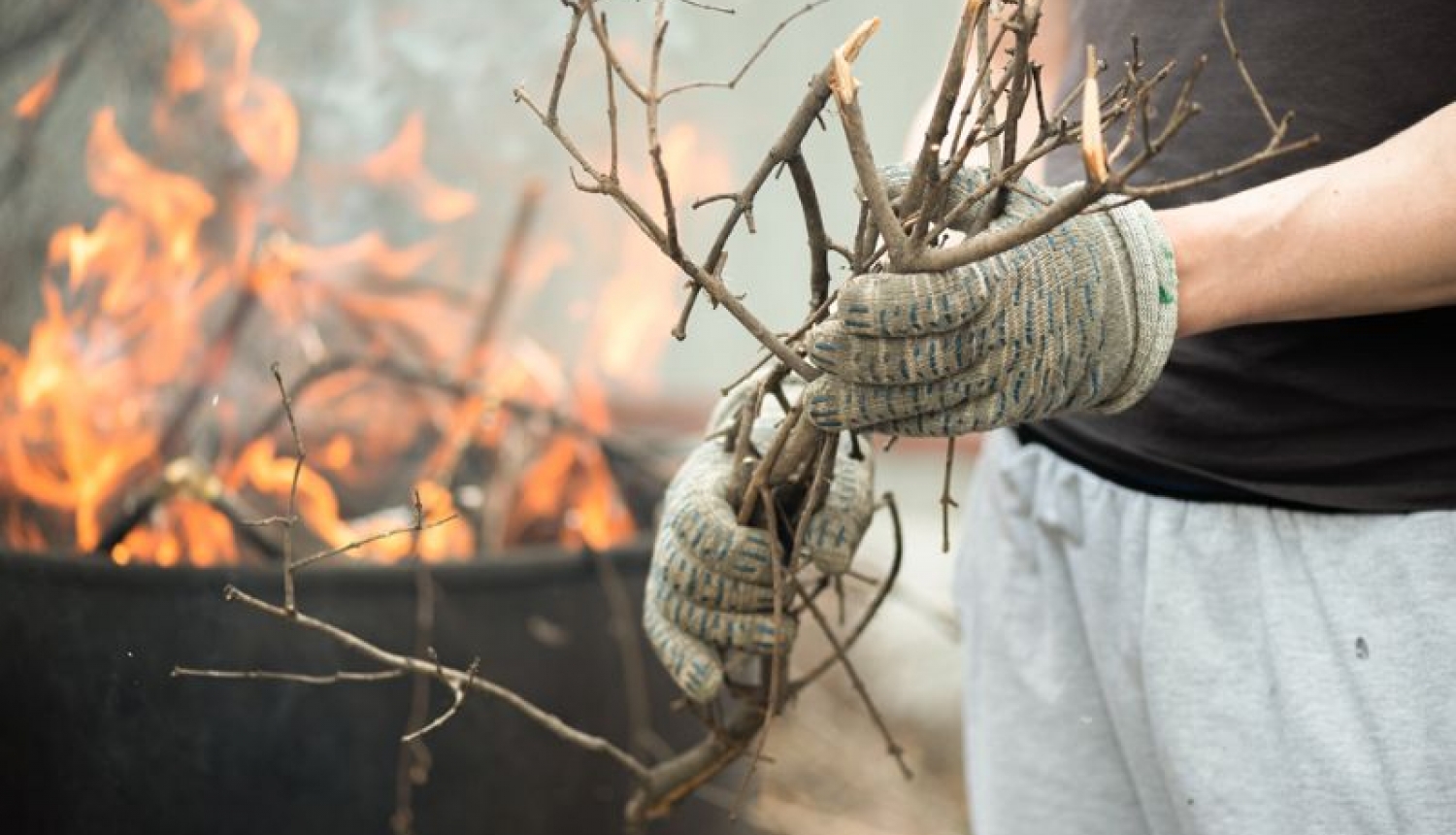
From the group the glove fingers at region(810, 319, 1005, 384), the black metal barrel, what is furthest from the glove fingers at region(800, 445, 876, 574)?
the black metal barrel

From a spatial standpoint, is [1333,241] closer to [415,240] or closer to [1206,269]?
[1206,269]

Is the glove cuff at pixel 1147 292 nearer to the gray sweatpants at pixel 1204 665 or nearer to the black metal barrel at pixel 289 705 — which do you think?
the gray sweatpants at pixel 1204 665

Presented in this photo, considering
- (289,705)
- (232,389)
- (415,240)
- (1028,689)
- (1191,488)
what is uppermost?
(1191,488)

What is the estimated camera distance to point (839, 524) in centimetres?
129

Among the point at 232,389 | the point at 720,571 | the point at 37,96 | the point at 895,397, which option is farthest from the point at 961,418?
the point at 232,389

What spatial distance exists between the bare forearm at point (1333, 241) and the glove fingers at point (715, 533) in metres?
0.43

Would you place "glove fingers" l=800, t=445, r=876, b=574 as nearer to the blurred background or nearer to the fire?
the blurred background

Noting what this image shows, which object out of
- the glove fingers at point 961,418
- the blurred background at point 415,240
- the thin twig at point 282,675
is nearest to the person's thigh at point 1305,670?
the glove fingers at point 961,418

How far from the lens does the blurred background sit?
1910 millimetres

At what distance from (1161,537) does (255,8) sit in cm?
257

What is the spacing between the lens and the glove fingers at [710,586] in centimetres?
127

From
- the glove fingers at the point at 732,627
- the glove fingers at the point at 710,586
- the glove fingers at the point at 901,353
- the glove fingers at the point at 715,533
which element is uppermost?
the glove fingers at the point at 901,353

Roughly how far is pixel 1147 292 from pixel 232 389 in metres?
1.99

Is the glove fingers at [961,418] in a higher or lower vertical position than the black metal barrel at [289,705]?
higher
